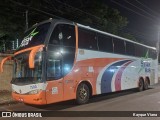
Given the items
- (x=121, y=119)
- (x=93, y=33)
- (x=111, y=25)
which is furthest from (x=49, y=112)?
(x=111, y=25)

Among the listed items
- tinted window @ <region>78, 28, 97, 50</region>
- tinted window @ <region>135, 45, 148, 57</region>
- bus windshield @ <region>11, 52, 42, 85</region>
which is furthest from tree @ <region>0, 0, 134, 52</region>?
bus windshield @ <region>11, 52, 42, 85</region>

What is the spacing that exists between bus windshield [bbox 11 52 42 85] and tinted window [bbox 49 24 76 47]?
3.62 feet

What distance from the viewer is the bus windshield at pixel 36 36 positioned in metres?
11.2

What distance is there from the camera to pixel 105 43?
591 inches

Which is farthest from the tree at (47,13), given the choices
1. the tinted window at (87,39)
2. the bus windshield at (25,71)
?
the bus windshield at (25,71)

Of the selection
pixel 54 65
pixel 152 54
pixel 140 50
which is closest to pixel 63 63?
pixel 54 65

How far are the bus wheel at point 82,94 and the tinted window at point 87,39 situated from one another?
1.90 metres

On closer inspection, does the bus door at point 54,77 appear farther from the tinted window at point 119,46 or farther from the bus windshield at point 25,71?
the tinted window at point 119,46

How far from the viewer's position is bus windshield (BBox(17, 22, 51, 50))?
11.2 metres

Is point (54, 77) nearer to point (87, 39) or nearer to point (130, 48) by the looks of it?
point (87, 39)

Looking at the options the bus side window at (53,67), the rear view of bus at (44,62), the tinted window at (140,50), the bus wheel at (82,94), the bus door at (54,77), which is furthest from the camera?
the tinted window at (140,50)

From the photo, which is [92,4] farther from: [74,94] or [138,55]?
[74,94]

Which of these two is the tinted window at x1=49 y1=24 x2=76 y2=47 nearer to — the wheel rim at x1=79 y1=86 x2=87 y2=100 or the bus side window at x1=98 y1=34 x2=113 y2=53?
the wheel rim at x1=79 y1=86 x2=87 y2=100

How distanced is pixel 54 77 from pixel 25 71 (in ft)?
4.01
